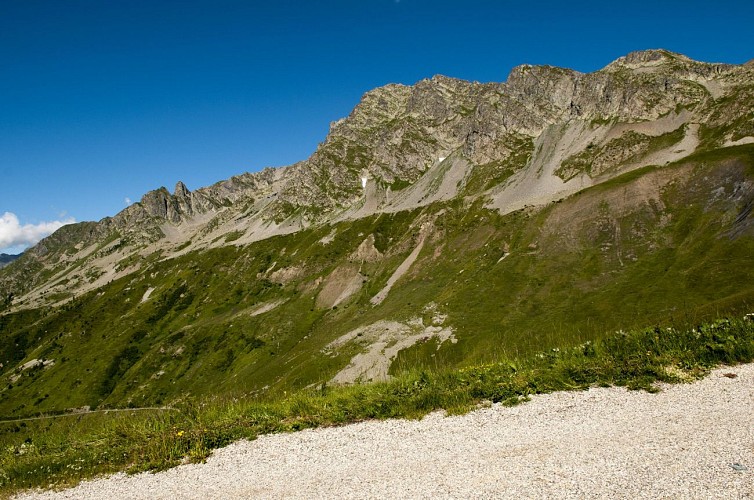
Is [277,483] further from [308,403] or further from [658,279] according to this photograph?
[658,279]

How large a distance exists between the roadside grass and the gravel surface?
73 centimetres

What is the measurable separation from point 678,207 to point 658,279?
153 feet

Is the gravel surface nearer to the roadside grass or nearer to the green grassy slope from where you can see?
the roadside grass

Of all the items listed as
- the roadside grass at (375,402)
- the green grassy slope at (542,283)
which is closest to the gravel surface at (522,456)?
the roadside grass at (375,402)

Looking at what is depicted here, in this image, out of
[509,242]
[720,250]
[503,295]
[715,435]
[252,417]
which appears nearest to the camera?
[715,435]

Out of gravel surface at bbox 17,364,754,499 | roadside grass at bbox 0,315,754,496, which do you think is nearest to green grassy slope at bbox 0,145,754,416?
roadside grass at bbox 0,315,754,496

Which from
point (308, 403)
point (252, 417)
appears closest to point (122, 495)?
point (252, 417)

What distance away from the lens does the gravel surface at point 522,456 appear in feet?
38.8

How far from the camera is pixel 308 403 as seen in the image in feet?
64.0

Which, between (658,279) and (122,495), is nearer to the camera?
(122,495)

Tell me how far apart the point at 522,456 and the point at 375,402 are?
7072 mm

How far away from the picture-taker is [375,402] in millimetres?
18750

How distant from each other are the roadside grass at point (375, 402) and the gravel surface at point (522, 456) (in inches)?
28.7

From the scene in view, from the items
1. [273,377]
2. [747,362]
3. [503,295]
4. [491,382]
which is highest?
[491,382]
